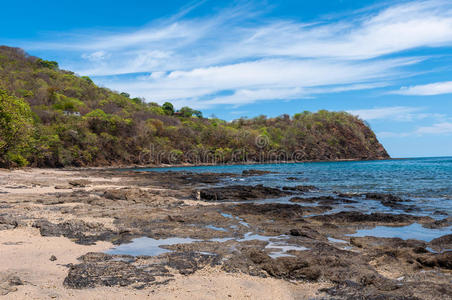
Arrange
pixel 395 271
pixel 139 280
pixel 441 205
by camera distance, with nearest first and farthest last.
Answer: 1. pixel 139 280
2. pixel 395 271
3. pixel 441 205

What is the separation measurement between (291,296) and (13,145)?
991 inches

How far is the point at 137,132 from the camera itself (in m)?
90.7

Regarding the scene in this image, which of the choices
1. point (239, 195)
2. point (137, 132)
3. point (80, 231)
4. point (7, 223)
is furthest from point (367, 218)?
point (137, 132)

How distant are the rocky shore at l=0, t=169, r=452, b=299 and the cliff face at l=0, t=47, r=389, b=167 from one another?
3389 centimetres

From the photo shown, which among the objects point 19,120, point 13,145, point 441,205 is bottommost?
point 441,205

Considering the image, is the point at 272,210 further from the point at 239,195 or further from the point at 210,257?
the point at 210,257

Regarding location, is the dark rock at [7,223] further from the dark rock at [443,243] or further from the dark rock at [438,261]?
the dark rock at [443,243]

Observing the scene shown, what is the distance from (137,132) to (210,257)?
288 ft

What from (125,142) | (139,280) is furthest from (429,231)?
(125,142)

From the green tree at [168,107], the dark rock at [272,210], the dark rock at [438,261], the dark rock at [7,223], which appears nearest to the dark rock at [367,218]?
the dark rock at [272,210]

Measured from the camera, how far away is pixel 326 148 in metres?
133

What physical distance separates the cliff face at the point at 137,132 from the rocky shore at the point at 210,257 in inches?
1334

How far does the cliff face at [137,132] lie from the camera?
238 ft

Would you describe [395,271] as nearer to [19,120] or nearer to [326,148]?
[19,120]
